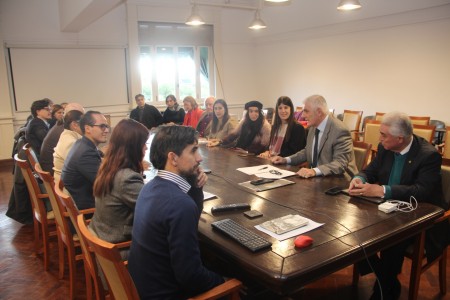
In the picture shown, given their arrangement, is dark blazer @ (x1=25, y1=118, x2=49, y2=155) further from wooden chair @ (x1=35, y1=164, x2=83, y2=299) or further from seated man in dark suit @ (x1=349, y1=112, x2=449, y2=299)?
seated man in dark suit @ (x1=349, y1=112, x2=449, y2=299)

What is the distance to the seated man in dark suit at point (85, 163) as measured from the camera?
97.3 inches

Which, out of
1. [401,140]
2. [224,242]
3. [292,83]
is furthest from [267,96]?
[224,242]

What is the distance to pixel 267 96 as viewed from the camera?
372 inches

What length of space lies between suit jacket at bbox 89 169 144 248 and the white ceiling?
5.54 metres

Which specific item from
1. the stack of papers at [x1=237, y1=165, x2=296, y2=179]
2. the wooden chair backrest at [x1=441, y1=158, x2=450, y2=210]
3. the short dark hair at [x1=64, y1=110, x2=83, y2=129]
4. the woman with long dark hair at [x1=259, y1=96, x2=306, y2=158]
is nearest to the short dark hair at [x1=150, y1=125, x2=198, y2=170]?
the stack of papers at [x1=237, y1=165, x2=296, y2=179]

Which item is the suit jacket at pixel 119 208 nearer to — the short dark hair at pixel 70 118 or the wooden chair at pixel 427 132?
the short dark hair at pixel 70 118

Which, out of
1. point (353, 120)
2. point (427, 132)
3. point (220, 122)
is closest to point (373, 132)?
point (427, 132)

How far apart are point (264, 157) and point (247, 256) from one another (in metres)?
1.97

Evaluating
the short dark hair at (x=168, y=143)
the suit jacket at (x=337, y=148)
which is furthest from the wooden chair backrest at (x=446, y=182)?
the short dark hair at (x=168, y=143)

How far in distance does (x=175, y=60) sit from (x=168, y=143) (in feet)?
24.8

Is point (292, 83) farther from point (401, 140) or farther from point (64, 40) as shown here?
point (401, 140)

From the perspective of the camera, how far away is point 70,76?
294 inches

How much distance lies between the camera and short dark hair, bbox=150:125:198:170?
4.96 feet

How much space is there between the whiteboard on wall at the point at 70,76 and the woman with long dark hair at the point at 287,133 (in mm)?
5247
